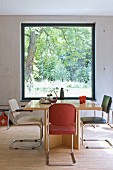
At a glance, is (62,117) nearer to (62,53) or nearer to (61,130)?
(61,130)

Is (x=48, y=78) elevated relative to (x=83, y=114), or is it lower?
elevated

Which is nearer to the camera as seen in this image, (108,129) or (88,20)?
(108,129)

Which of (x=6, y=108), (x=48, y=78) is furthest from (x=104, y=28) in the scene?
(x=6, y=108)

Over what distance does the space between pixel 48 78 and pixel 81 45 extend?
1.22 metres

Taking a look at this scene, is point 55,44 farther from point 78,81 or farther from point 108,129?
point 108,129

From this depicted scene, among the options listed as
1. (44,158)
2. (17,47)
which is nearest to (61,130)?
(44,158)

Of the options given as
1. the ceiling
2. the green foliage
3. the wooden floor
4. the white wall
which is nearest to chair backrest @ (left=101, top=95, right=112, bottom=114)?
the wooden floor

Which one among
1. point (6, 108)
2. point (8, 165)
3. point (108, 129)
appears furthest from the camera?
point (6, 108)

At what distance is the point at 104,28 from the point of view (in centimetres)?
659

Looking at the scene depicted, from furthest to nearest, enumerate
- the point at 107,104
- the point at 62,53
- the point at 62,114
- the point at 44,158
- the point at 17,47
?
the point at 62,53 < the point at 17,47 < the point at 107,104 < the point at 44,158 < the point at 62,114

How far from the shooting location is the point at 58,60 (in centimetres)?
685

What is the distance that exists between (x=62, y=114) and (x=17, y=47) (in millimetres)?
3372

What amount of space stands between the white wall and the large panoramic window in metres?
0.23

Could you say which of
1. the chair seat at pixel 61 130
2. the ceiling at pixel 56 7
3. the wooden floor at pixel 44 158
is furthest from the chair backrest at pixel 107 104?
the ceiling at pixel 56 7
